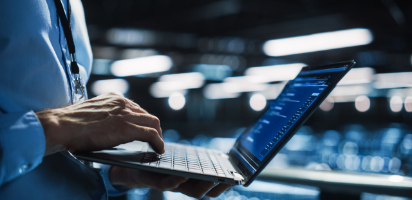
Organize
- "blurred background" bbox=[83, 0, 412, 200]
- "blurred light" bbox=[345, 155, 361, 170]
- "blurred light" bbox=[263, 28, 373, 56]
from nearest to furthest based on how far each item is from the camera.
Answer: "blurred light" bbox=[263, 28, 373, 56] → "blurred background" bbox=[83, 0, 412, 200] → "blurred light" bbox=[345, 155, 361, 170]

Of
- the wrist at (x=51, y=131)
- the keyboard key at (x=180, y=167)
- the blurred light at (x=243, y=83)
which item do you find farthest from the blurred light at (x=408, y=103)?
the wrist at (x=51, y=131)

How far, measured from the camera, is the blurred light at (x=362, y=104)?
15.4 meters

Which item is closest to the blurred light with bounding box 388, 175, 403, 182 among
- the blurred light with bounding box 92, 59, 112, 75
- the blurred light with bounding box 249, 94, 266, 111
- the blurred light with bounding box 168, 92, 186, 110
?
the blurred light with bounding box 92, 59, 112, 75

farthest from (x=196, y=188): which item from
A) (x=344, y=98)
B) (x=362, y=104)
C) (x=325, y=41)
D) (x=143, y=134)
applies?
(x=362, y=104)

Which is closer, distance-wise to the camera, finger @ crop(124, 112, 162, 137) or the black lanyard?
finger @ crop(124, 112, 162, 137)

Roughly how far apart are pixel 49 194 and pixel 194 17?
17.7 feet

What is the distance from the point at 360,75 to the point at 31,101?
9922mm

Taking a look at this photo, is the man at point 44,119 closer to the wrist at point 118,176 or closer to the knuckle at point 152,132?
the knuckle at point 152,132

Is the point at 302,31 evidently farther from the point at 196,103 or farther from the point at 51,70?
the point at 196,103

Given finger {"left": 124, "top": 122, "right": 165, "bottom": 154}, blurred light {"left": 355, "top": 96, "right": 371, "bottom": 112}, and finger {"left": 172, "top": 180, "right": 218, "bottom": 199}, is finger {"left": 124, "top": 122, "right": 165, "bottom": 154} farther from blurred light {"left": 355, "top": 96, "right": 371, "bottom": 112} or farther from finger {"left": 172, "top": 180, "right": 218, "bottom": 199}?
blurred light {"left": 355, "top": 96, "right": 371, "bottom": 112}

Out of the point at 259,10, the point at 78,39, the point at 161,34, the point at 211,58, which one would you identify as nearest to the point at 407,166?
the point at 259,10

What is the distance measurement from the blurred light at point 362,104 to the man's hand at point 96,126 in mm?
16849

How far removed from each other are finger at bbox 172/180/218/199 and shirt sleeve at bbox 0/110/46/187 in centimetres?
42

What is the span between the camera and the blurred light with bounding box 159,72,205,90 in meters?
9.81
